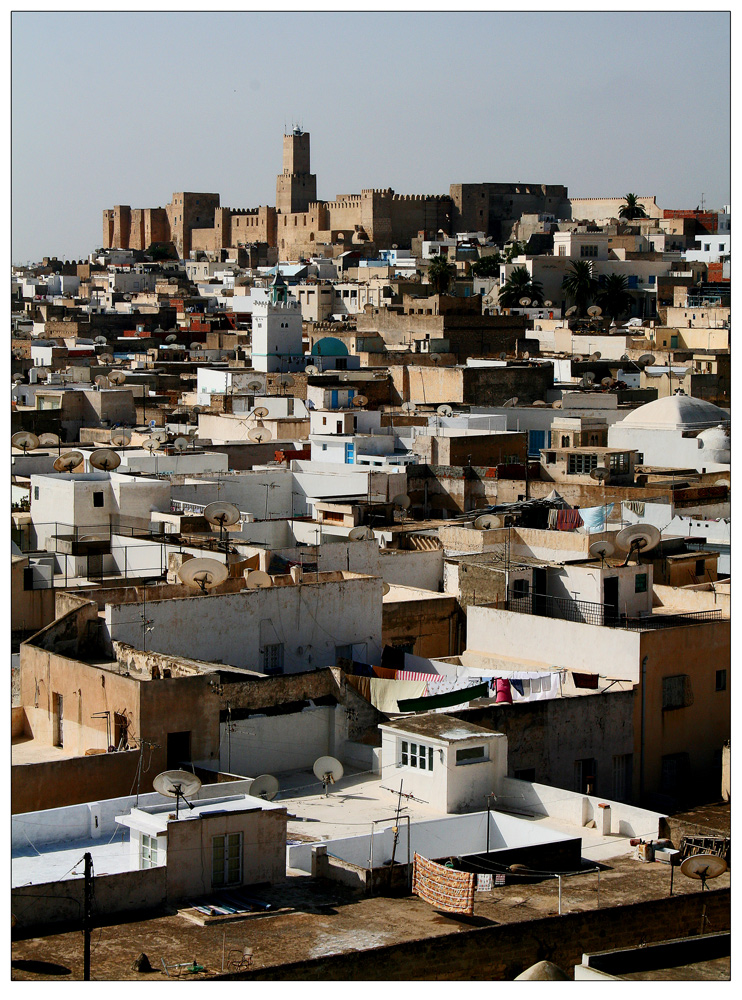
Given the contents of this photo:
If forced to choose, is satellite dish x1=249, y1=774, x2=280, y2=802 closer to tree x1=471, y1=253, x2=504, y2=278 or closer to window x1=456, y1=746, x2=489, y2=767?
window x1=456, y1=746, x2=489, y2=767

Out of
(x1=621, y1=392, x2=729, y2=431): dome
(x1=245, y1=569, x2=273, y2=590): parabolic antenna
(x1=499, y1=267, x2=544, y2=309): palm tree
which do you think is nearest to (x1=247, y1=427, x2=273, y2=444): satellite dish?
(x1=621, y1=392, x2=729, y2=431): dome

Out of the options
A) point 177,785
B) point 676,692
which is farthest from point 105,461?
point 177,785

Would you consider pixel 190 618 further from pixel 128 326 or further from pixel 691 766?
pixel 128 326

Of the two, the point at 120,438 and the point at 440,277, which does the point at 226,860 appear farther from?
the point at 440,277

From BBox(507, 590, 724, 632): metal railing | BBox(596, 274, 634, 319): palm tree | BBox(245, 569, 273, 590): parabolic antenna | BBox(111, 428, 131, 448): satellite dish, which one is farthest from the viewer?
BBox(596, 274, 634, 319): palm tree
